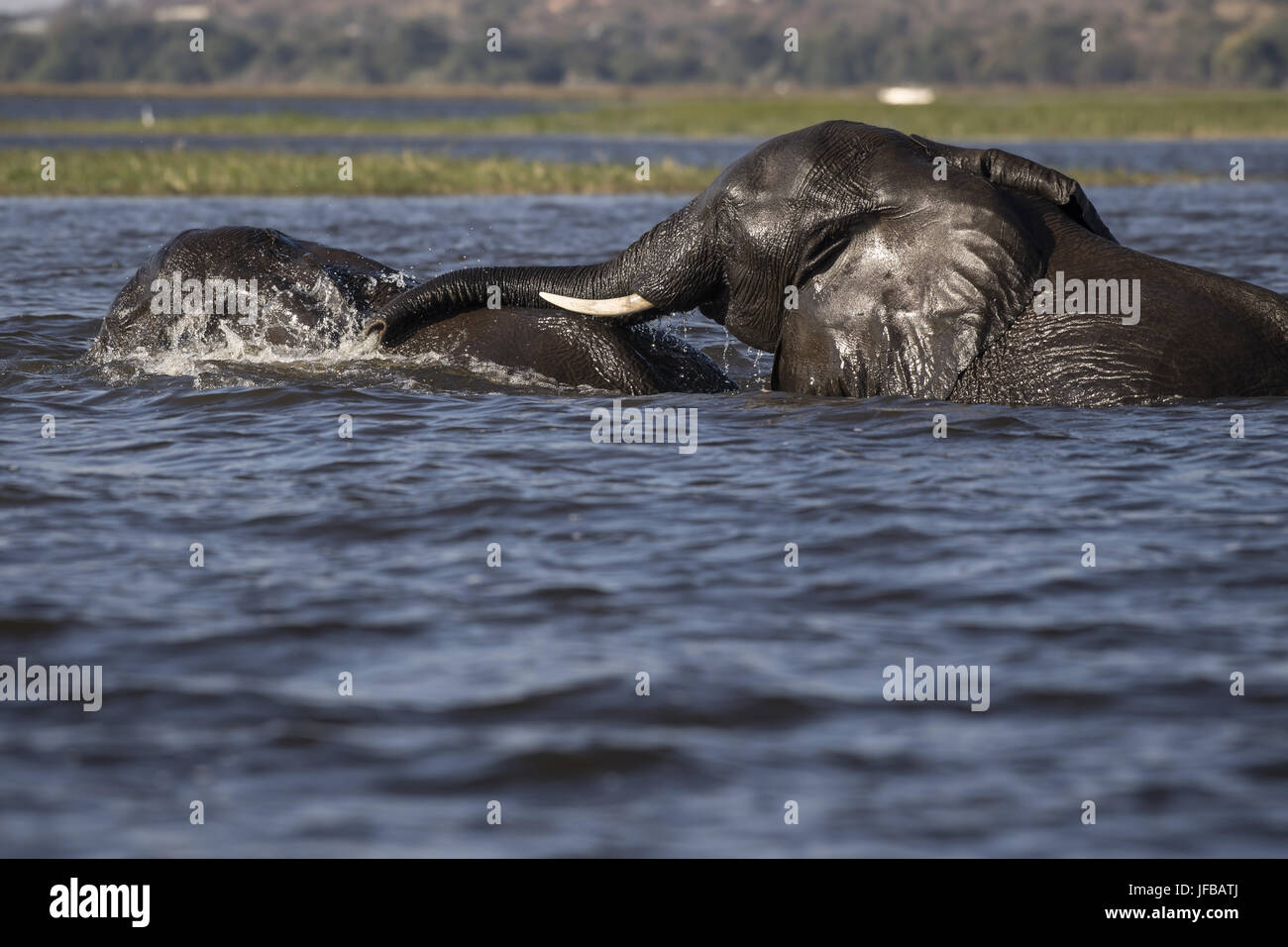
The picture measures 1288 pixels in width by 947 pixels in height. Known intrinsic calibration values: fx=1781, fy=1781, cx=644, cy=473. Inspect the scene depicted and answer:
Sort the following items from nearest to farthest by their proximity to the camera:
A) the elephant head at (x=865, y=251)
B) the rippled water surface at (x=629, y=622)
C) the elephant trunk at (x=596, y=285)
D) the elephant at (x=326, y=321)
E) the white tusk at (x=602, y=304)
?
the rippled water surface at (x=629, y=622) → the elephant head at (x=865, y=251) → the elephant trunk at (x=596, y=285) → the white tusk at (x=602, y=304) → the elephant at (x=326, y=321)

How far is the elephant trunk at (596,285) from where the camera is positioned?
9297 millimetres

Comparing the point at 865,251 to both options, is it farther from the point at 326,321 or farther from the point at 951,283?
the point at 326,321

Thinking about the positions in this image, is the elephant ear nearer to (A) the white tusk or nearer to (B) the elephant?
(A) the white tusk

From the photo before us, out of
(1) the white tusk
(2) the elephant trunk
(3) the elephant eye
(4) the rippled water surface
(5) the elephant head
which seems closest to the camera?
(4) the rippled water surface

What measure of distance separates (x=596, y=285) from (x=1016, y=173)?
2.28 m

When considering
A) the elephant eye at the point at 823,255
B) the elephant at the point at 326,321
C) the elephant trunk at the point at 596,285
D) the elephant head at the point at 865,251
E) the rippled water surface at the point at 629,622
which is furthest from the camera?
the elephant at the point at 326,321

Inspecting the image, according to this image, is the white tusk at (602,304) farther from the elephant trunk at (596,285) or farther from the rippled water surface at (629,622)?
the rippled water surface at (629,622)

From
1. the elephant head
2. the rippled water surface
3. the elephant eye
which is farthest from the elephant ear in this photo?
the rippled water surface

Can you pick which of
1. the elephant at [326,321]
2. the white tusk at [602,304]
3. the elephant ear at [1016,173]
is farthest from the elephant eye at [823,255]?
the elephant at [326,321]

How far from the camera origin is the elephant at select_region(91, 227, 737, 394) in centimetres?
1010

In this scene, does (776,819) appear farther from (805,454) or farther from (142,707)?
(805,454)

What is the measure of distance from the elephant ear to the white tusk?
5.50ft

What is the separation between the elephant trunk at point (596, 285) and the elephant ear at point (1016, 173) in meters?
1.32

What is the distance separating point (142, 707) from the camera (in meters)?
5.42
